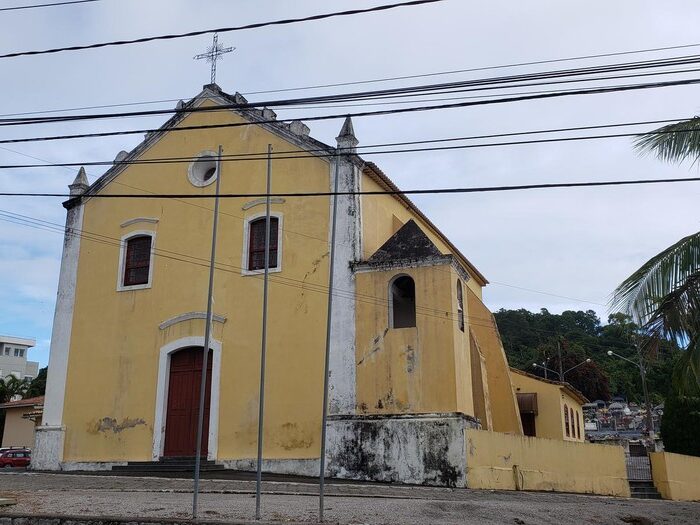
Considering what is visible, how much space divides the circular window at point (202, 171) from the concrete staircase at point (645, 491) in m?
13.7

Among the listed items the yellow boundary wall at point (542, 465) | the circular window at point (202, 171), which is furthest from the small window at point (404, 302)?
the circular window at point (202, 171)

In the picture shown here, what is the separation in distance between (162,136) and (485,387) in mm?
10830

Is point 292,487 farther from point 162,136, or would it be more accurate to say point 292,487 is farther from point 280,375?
point 162,136

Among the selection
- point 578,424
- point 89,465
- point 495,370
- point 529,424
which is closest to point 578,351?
point 578,424

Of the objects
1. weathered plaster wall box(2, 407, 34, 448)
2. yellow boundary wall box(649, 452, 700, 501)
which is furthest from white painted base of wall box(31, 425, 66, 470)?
weathered plaster wall box(2, 407, 34, 448)

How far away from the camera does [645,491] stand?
791 inches

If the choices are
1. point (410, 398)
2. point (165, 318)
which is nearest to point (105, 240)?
point (165, 318)

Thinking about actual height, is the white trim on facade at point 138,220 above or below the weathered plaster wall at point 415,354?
above

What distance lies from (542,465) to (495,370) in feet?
13.7

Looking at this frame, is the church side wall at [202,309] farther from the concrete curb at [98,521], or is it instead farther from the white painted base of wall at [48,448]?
the concrete curb at [98,521]

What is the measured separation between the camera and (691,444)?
85.4 feet

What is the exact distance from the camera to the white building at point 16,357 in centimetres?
7112

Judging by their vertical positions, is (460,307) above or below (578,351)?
below

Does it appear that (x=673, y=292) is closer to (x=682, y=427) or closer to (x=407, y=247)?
(x=407, y=247)
